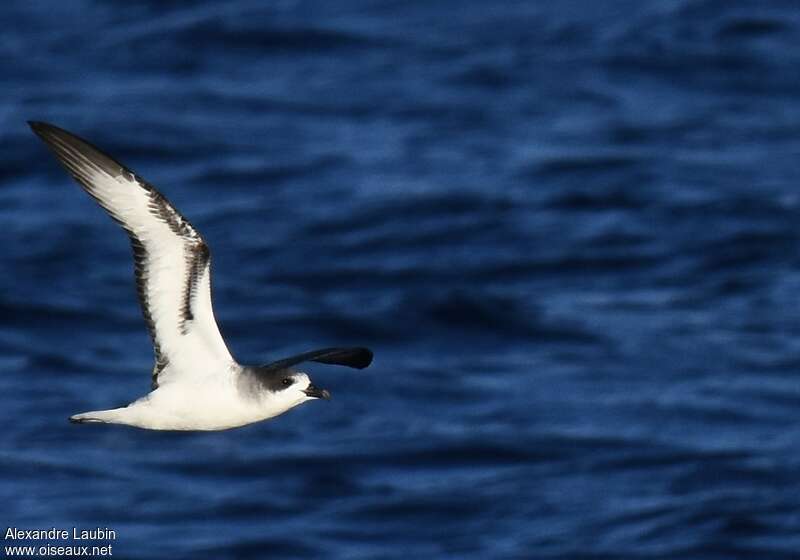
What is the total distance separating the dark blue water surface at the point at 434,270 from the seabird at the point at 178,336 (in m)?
18.1

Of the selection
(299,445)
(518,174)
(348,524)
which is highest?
(518,174)

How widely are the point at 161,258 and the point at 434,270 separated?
28.0m

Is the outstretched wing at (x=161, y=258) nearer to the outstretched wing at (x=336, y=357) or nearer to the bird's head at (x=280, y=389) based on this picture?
the bird's head at (x=280, y=389)

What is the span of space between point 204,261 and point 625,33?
39.1 metres

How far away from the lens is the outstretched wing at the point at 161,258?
452 inches

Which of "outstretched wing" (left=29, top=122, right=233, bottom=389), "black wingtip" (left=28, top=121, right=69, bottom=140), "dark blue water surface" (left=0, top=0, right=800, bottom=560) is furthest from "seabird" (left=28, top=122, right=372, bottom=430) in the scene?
"dark blue water surface" (left=0, top=0, right=800, bottom=560)

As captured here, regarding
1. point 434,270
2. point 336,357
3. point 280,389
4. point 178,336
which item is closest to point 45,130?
point 178,336

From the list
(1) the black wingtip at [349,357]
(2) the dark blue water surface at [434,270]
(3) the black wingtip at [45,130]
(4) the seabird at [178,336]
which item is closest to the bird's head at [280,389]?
(4) the seabird at [178,336]

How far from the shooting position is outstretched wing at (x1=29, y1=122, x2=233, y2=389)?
1148 centimetres

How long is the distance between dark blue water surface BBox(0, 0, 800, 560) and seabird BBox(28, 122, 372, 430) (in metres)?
18.1

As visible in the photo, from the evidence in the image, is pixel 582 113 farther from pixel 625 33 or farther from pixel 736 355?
pixel 736 355

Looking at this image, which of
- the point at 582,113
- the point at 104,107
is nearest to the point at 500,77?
the point at 582,113

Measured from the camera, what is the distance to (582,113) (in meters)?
46.2

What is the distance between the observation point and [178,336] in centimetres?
1204
